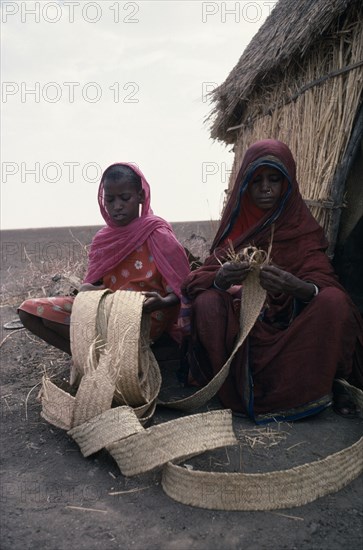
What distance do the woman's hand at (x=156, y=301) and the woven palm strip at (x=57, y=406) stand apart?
617 mm

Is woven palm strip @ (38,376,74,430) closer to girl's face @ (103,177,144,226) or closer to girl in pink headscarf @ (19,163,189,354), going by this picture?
girl in pink headscarf @ (19,163,189,354)

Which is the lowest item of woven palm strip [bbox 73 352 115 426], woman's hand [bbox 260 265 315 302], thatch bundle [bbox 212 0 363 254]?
woven palm strip [bbox 73 352 115 426]

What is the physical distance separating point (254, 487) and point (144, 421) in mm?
726

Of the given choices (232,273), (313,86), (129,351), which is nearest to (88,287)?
(129,351)

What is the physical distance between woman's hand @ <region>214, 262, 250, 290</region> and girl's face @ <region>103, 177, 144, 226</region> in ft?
2.75

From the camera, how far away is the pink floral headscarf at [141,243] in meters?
3.40

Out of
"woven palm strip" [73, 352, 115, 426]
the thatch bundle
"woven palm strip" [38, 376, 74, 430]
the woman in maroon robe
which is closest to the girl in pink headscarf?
the woman in maroon robe

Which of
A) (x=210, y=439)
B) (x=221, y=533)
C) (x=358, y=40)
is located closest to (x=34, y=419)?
(x=210, y=439)

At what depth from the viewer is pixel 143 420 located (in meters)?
2.61

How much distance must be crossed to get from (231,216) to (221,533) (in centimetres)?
183

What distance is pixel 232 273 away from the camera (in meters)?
2.84

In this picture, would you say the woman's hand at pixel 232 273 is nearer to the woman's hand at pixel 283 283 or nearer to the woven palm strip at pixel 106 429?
the woman's hand at pixel 283 283

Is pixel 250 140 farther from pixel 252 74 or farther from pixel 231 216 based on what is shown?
pixel 231 216

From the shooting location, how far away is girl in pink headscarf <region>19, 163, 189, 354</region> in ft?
11.2
